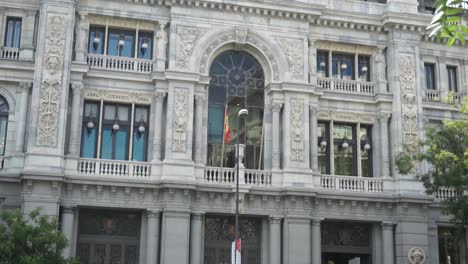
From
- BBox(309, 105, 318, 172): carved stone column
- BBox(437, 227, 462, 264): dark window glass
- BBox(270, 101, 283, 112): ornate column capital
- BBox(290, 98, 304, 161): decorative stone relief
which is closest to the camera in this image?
BBox(290, 98, 304, 161): decorative stone relief

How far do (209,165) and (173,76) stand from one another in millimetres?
4953

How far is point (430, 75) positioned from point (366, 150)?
6.63 m

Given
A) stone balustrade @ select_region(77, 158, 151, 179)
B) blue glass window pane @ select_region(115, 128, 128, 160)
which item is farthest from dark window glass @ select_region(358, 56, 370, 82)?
blue glass window pane @ select_region(115, 128, 128, 160)

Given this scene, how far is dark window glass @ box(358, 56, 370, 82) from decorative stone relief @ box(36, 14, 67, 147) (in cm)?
1668

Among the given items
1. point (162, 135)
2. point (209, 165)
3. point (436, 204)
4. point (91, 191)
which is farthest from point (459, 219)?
point (91, 191)

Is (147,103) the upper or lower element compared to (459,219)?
upper

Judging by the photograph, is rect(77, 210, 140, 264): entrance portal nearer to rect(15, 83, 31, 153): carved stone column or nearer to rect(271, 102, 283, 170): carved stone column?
rect(15, 83, 31, 153): carved stone column

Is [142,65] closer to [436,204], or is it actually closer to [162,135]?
[162,135]

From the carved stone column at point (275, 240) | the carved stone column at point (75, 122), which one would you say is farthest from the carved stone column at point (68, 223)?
the carved stone column at point (275, 240)

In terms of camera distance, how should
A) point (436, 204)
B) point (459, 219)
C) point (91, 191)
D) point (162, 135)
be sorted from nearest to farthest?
1. point (459, 219)
2. point (91, 191)
3. point (162, 135)
4. point (436, 204)

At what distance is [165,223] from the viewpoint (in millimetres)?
29266

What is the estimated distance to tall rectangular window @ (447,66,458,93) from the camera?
36.6 meters

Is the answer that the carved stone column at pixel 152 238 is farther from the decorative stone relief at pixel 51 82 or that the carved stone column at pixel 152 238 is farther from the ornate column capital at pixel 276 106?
the ornate column capital at pixel 276 106

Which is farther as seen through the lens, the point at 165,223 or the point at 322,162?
the point at 322,162
